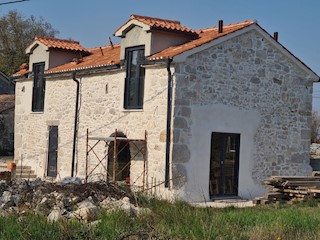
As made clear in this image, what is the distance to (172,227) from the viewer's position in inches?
333

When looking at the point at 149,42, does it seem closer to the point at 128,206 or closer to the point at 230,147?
the point at 230,147

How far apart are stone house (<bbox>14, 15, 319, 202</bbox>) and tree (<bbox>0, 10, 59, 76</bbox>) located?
78.7 ft

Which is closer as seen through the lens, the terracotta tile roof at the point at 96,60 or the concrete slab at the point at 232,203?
the concrete slab at the point at 232,203

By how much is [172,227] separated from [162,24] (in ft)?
28.6

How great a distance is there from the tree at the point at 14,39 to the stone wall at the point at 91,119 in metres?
20.5

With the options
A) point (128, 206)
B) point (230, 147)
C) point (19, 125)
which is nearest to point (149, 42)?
point (230, 147)

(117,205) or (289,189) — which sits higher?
(289,189)

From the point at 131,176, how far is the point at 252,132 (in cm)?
398

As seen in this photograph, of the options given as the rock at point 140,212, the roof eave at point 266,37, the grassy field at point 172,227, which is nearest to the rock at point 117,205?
the rock at point 140,212

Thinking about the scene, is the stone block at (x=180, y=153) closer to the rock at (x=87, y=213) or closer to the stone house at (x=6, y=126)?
the rock at (x=87, y=213)

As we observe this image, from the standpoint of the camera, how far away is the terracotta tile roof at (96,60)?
17631 millimetres

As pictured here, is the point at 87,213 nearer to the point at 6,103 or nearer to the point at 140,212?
the point at 140,212

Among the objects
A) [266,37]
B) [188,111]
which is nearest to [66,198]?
[188,111]

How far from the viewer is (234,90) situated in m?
15.9
